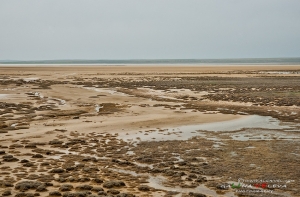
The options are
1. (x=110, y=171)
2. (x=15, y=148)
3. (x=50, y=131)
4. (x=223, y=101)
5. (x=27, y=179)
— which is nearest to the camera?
(x=27, y=179)

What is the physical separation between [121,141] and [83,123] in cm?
485

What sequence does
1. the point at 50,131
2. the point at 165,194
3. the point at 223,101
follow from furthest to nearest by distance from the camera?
the point at 223,101 → the point at 50,131 → the point at 165,194

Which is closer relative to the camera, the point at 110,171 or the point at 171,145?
the point at 110,171

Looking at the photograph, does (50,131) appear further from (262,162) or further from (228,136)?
(262,162)

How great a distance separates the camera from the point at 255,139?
15.4m

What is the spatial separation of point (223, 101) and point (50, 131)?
17.2 m

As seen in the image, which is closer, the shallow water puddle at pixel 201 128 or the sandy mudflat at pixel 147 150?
the sandy mudflat at pixel 147 150

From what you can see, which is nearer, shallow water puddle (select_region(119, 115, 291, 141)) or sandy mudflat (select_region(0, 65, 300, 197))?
sandy mudflat (select_region(0, 65, 300, 197))

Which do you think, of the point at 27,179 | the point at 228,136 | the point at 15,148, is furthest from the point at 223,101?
the point at 27,179

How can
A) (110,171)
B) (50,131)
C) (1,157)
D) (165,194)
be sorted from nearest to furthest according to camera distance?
(165,194) < (110,171) < (1,157) < (50,131)

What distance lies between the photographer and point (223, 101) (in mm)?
29609

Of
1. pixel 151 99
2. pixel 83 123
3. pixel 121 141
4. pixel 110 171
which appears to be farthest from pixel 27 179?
pixel 151 99

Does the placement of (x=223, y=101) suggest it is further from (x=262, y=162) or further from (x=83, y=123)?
(x=262, y=162)

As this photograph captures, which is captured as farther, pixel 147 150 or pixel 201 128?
pixel 201 128
